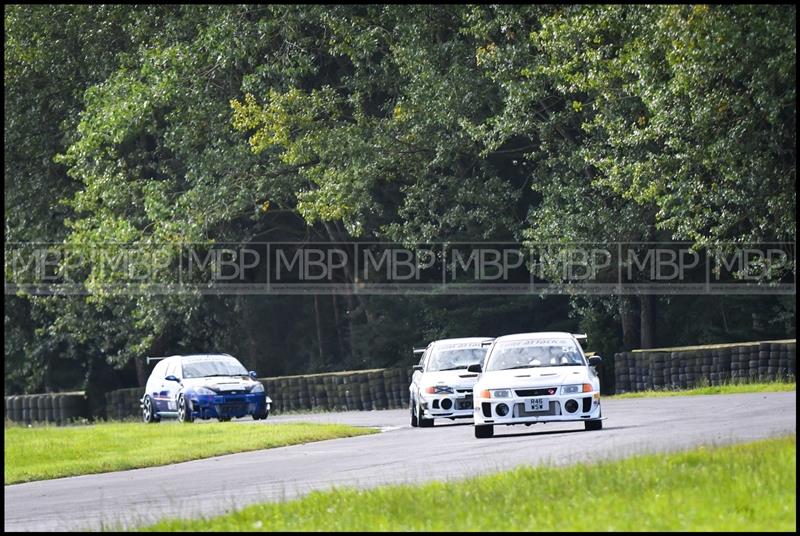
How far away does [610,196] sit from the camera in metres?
38.9

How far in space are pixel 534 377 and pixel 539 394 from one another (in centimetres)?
27

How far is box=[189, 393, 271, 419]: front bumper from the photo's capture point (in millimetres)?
34406

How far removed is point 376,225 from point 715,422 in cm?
2390

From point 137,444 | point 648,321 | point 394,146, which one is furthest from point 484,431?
point 394,146

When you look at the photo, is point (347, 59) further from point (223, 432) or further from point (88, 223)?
point (223, 432)

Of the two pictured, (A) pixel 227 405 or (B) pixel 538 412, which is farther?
(A) pixel 227 405

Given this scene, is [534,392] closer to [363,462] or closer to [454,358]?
[363,462]

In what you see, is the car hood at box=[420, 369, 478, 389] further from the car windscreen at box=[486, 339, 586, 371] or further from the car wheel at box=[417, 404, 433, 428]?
the car windscreen at box=[486, 339, 586, 371]

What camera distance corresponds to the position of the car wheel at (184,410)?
34.8m

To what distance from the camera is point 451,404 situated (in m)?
27.4

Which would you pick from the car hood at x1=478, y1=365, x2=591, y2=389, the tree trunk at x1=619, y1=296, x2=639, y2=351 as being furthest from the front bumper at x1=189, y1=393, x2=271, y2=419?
the car hood at x1=478, y1=365, x2=591, y2=389

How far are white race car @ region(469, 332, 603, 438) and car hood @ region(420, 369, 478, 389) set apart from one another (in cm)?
346

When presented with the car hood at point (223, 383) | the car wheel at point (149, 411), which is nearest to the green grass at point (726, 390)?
the car hood at point (223, 383)

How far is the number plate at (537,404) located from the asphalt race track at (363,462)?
41 cm
